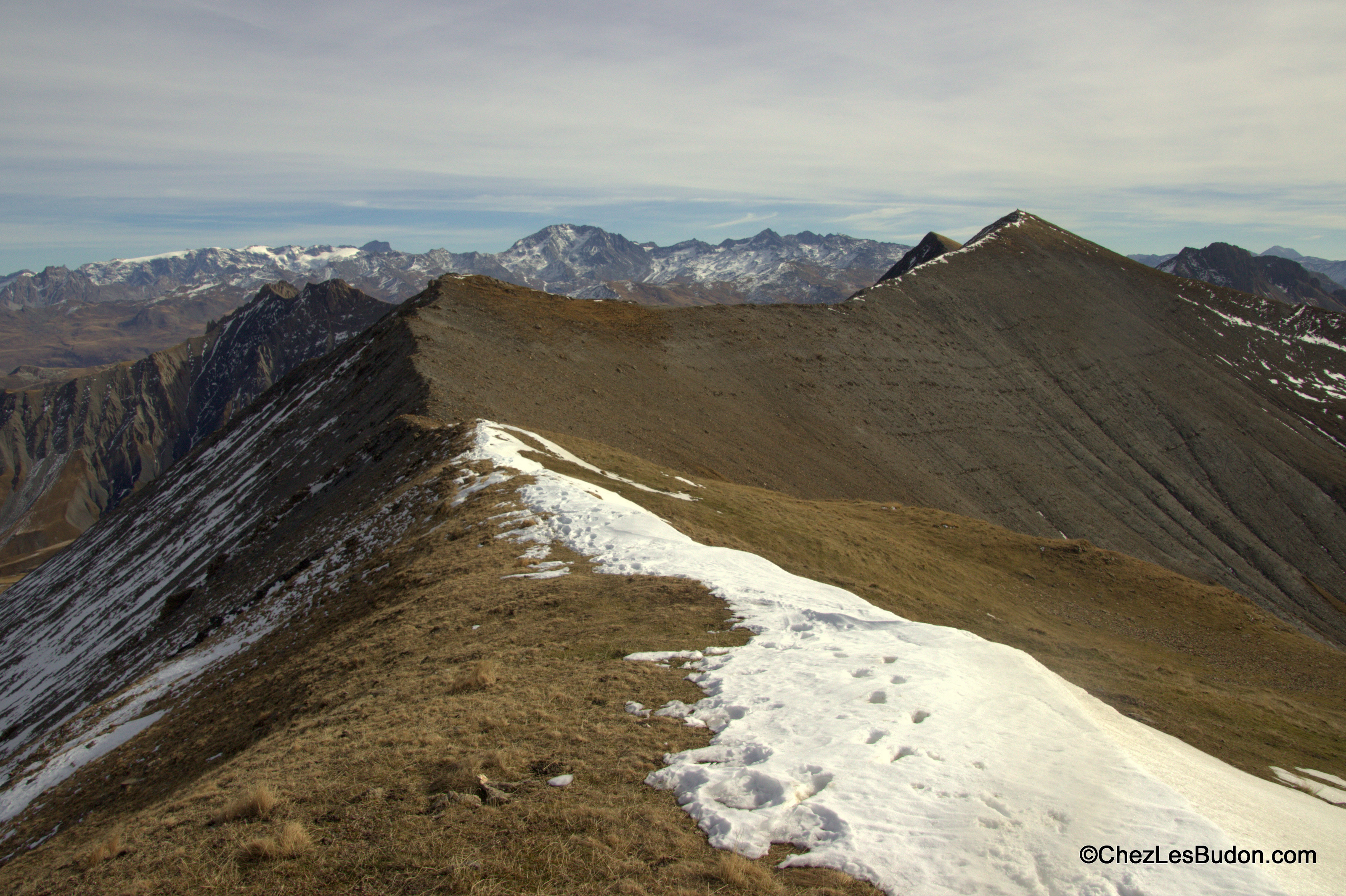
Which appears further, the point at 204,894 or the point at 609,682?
the point at 609,682

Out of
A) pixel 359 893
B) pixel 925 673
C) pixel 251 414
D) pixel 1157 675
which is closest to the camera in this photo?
pixel 359 893

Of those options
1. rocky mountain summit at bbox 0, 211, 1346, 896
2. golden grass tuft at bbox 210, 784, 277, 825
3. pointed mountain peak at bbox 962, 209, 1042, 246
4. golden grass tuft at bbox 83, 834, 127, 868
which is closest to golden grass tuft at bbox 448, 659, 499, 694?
rocky mountain summit at bbox 0, 211, 1346, 896

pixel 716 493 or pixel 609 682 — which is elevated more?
pixel 609 682

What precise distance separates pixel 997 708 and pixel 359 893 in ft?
30.2

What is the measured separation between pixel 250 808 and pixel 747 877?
603cm

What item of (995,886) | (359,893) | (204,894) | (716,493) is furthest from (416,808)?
(716,493)

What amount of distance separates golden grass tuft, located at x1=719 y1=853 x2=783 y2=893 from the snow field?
383mm

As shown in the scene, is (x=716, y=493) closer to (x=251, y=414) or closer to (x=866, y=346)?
(x=866, y=346)

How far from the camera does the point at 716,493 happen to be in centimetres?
3167

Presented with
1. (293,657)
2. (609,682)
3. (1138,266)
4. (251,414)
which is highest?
(1138,266)

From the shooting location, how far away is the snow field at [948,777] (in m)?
7.06
